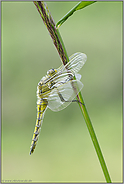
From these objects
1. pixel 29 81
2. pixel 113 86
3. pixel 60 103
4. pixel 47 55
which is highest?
pixel 47 55

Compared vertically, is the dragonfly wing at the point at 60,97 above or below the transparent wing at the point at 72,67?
below

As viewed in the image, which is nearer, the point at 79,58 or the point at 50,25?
the point at 50,25

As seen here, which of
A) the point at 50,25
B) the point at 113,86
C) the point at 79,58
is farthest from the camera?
the point at 113,86

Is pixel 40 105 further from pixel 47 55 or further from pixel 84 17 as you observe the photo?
pixel 84 17

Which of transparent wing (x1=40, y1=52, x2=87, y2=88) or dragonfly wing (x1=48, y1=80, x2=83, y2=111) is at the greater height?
transparent wing (x1=40, y1=52, x2=87, y2=88)

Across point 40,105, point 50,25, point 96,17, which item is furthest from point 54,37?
point 96,17

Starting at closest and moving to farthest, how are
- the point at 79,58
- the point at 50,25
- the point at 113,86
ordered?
the point at 50,25
the point at 79,58
the point at 113,86

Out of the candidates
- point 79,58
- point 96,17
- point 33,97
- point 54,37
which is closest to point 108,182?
point 54,37

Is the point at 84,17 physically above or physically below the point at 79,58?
above

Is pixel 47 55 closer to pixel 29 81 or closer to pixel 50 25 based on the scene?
pixel 29 81
